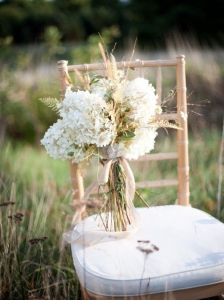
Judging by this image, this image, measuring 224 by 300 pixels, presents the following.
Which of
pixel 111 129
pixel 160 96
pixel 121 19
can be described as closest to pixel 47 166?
pixel 160 96

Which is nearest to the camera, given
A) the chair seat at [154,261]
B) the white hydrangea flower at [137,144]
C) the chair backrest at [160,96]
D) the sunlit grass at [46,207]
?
the chair seat at [154,261]

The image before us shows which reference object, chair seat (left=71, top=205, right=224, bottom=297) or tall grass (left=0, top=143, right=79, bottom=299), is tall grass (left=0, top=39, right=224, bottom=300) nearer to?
→ tall grass (left=0, top=143, right=79, bottom=299)

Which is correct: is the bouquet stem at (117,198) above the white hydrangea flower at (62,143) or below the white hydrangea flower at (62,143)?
below

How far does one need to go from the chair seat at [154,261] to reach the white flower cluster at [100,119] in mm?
360

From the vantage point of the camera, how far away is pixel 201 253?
1.49 metres

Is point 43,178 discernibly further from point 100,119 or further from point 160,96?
point 100,119

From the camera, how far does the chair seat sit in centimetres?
139

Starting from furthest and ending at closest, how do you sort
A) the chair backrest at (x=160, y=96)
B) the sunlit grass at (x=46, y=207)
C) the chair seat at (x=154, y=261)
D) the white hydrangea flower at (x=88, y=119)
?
the sunlit grass at (x=46, y=207) → the chair backrest at (x=160, y=96) → the white hydrangea flower at (x=88, y=119) → the chair seat at (x=154, y=261)

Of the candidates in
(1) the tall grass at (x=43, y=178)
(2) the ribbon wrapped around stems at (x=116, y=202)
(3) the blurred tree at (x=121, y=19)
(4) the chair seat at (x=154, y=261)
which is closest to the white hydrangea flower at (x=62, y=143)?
(2) the ribbon wrapped around stems at (x=116, y=202)

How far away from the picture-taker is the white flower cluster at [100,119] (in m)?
1.51

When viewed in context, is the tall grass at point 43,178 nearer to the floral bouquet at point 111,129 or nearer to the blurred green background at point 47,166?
the blurred green background at point 47,166

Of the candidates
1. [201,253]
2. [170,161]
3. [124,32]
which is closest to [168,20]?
[124,32]

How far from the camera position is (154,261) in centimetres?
145

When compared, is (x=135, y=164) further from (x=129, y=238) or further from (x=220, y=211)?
(x=129, y=238)
